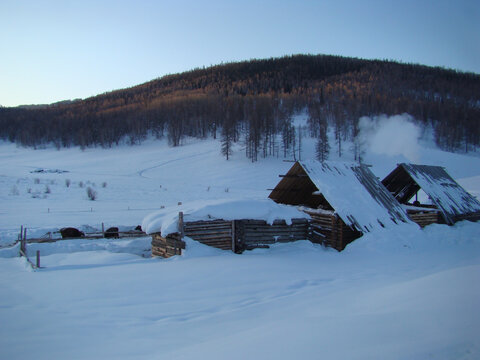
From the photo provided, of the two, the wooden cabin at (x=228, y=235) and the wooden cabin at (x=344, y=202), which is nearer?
the wooden cabin at (x=228, y=235)

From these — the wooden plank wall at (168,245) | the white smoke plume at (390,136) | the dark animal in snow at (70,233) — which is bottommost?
the dark animal in snow at (70,233)

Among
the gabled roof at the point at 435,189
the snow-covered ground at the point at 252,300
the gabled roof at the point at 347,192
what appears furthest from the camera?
the gabled roof at the point at 435,189

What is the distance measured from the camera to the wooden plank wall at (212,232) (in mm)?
12625

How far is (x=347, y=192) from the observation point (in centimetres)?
1498

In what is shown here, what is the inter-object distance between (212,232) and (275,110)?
83.0 meters

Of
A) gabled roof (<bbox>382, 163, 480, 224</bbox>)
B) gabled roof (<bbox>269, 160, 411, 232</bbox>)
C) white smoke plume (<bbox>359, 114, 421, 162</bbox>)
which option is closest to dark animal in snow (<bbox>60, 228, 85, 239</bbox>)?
gabled roof (<bbox>269, 160, 411, 232</bbox>)

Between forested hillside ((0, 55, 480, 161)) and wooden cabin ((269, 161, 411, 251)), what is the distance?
4056cm

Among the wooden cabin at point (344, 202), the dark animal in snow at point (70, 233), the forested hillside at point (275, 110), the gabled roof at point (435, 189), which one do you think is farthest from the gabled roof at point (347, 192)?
the forested hillside at point (275, 110)

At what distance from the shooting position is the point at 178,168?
2169 inches

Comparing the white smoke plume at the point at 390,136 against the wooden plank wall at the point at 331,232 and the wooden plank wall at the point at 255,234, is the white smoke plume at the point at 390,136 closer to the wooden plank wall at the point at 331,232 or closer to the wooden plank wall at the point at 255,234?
the wooden plank wall at the point at 331,232

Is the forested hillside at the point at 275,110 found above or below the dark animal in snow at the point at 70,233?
above

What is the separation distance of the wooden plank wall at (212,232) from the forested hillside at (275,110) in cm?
4592

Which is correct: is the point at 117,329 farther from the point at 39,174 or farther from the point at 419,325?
Answer: the point at 39,174

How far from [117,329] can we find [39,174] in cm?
5157
